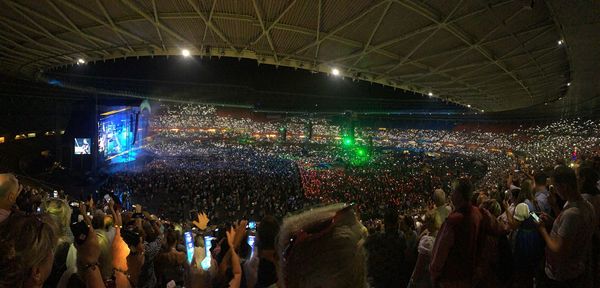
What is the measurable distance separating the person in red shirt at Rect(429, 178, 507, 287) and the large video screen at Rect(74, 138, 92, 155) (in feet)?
83.0

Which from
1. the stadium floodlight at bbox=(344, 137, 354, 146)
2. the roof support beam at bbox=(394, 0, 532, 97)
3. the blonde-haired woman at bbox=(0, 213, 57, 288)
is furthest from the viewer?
the stadium floodlight at bbox=(344, 137, 354, 146)

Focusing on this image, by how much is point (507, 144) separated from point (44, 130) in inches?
1753

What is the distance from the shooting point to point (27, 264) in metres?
1.88

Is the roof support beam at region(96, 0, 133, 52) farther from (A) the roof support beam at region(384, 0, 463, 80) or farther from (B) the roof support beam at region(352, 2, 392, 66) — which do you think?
(A) the roof support beam at region(384, 0, 463, 80)

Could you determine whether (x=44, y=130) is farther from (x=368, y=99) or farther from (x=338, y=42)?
(x=368, y=99)

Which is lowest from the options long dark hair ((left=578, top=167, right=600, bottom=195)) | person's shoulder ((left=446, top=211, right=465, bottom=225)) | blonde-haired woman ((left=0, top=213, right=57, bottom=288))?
blonde-haired woman ((left=0, top=213, right=57, bottom=288))

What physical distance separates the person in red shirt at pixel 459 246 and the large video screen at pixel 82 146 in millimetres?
25294

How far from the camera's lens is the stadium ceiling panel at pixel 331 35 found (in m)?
9.39

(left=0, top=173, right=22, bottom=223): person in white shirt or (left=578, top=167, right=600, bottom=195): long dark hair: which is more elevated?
(left=578, top=167, right=600, bottom=195): long dark hair

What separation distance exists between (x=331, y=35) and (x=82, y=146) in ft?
63.7

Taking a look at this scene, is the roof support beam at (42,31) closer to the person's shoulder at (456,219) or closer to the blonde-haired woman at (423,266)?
the blonde-haired woman at (423,266)

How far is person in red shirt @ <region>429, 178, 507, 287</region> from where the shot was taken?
2.96 m

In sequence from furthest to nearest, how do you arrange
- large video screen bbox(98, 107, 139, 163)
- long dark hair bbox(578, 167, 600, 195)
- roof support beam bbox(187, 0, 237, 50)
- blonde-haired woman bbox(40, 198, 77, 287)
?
large video screen bbox(98, 107, 139, 163), roof support beam bbox(187, 0, 237, 50), long dark hair bbox(578, 167, 600, 195), blonde-haired woman bbox(40, 198, 77, 287)

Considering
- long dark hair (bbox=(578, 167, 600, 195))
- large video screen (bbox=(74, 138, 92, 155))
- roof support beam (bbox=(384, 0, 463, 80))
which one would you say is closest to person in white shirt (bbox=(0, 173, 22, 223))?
long dark hair (bbox=(578, 167, 600, 195))
